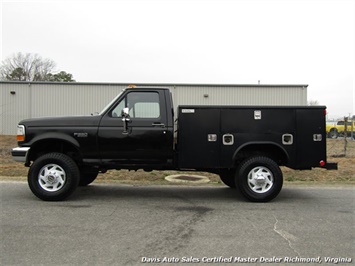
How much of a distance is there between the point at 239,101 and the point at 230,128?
17.2 meters

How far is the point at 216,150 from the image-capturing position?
21.2ft

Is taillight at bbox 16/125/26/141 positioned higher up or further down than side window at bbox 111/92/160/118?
further down

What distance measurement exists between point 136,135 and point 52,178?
173 cm

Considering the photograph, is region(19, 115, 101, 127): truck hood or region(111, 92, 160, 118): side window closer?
region(19, 115, 101, 127): truck hood

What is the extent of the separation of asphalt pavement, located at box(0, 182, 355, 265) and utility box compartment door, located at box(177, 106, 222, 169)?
0.80m

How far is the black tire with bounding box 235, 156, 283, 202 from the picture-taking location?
636 cm

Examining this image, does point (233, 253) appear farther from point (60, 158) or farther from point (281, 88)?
point (281, 88)

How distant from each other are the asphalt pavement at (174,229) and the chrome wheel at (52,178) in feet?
1.00

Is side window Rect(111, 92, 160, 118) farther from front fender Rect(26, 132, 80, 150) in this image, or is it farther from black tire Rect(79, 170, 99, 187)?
black tire Rect(79, 170, 99, 187)

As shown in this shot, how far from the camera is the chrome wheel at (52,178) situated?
20.8ft

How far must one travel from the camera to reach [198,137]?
21.2ft

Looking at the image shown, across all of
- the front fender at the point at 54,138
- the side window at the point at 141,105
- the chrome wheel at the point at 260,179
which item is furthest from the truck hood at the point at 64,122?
the chrome wheel at the point at 260,179

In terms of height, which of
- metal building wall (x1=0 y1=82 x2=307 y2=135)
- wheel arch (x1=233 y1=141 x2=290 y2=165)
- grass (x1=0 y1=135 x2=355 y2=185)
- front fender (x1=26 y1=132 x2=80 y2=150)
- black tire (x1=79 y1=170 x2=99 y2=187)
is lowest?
grass (x1=0 y1=135 x2=355 y2=185)

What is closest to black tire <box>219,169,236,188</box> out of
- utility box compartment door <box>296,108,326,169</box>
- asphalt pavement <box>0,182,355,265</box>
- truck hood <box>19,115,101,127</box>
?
asphalt pavement <box>0,182,355,265</box>
